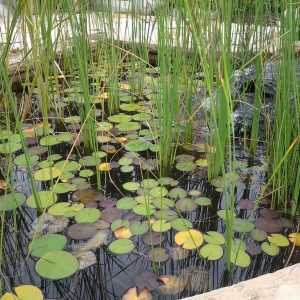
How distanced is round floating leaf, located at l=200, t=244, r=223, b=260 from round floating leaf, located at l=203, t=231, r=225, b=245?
0.02 m

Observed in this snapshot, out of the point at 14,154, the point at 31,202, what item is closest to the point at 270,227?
the point at 31,202

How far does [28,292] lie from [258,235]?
66 cm

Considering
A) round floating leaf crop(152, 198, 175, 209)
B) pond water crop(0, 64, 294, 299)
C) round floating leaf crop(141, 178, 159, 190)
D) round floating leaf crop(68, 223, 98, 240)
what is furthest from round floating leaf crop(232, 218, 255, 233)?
round floating leaf crop(68, 223, 98, 240)

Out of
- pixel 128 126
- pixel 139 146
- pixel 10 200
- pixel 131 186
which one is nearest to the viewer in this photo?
pixel 10 200

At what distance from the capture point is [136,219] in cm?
128

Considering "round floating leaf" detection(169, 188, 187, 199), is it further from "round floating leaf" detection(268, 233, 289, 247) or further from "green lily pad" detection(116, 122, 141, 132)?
"green lily pad" detection(116, 122, 141, 132)

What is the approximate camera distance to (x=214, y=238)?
120cm

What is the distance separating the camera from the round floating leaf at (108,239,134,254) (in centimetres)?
115

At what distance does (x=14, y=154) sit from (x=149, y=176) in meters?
0.57

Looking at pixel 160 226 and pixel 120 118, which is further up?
pixel 120 118

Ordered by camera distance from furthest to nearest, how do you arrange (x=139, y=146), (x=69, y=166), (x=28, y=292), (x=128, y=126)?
(x=128, y=126) < (x=139, y=146) < (x=69, y=166) < (x=28, y=292)

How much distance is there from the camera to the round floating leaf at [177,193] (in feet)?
4.58

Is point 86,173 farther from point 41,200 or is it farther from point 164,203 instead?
point 164,203

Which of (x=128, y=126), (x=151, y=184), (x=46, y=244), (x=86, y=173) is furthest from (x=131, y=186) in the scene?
(x=128, y=126)
